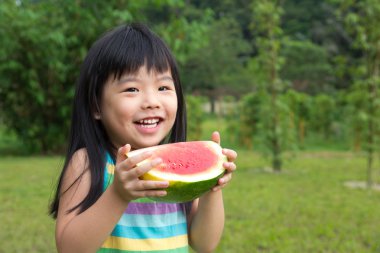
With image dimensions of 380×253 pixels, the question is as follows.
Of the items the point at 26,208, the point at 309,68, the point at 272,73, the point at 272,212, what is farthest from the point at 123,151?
the point at 309,68

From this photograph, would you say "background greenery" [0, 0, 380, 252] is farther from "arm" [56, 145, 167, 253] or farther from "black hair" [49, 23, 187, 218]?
"arm" [56, 145, 167, 253]

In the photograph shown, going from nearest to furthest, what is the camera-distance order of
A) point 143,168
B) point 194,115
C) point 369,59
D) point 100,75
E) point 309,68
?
point 143,168
point 100,75
point 369,59
point 194,115
point 309,68

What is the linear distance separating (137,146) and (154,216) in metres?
0.24

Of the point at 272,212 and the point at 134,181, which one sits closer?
the point at 134,181

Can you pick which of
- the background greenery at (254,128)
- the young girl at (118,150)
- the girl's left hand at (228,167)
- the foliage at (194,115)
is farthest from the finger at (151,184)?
the foliage at (194,115)

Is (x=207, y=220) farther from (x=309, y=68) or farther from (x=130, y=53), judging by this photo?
(x=309, y=68)

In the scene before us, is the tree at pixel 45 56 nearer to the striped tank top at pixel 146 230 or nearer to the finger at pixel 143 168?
the striped tank top at pixel 146 230

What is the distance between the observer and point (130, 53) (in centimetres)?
164

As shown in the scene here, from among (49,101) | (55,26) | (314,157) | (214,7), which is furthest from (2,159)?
(214,7)

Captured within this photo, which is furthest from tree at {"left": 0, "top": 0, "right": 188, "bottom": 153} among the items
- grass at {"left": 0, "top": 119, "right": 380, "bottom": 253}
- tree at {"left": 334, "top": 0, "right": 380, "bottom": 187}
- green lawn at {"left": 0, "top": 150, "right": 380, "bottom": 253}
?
tree at {"left": 334, "top": 0, "right": 380, "bottom": 187}

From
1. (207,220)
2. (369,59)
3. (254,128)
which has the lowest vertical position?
(254,128)

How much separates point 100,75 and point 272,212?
4.02m

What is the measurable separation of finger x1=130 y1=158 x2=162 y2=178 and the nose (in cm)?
30

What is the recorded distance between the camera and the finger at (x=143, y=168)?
1.28 meters
